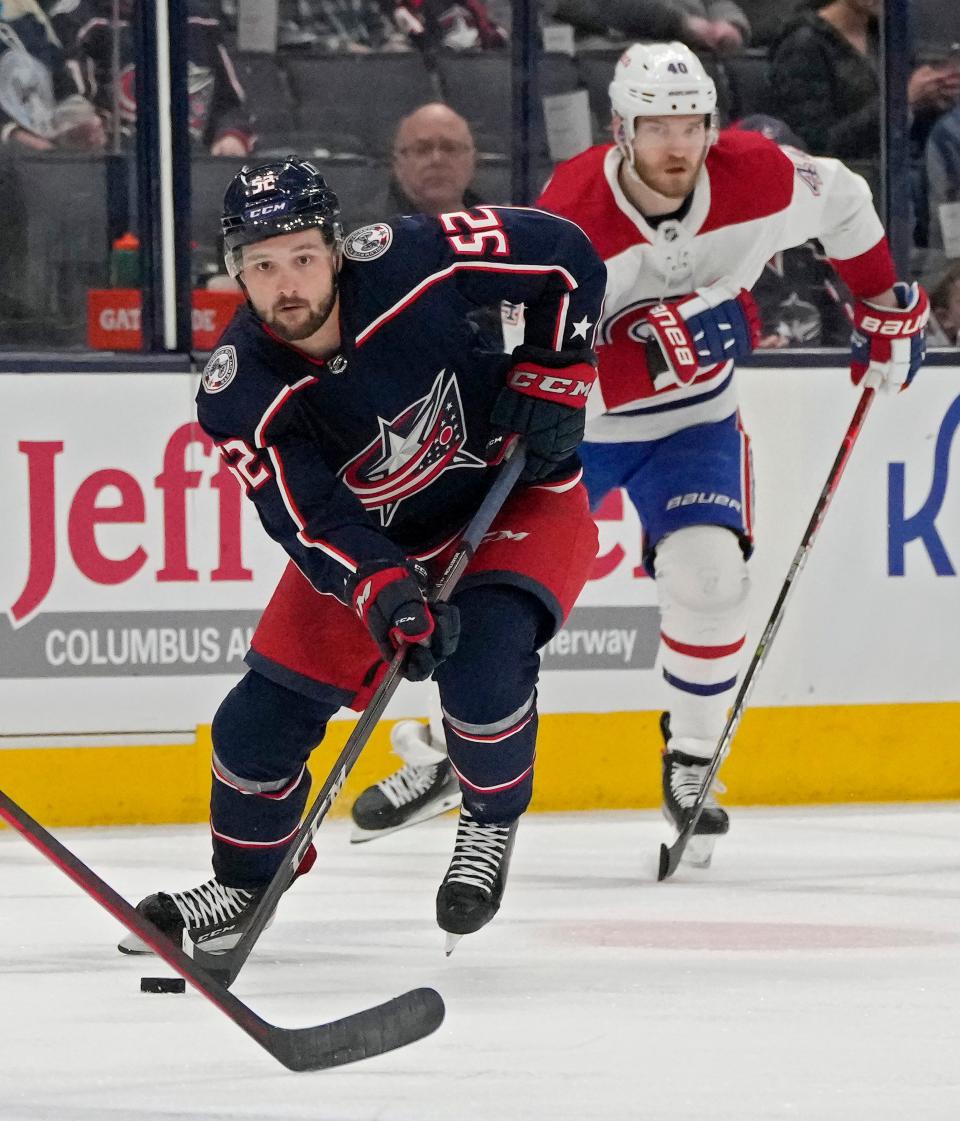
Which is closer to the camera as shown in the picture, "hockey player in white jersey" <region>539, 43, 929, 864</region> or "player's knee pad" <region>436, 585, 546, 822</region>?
"player's knee pad" <region>436, 585, 546, 822</region>

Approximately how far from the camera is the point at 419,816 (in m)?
3.18

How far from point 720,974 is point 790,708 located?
128 cm

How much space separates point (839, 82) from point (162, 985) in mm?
2377

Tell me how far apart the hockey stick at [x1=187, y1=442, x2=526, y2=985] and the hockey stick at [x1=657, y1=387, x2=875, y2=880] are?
814 mm

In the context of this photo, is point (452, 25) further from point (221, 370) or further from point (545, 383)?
point (221, 370)

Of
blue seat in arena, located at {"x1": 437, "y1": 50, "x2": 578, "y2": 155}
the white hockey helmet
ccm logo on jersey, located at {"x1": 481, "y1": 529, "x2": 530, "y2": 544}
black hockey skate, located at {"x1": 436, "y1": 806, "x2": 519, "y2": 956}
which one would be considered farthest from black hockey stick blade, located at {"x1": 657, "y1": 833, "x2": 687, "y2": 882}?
blue seat in arena, located at {"x1": 437, "y1": 50, "x2": 578, "y2": 155}

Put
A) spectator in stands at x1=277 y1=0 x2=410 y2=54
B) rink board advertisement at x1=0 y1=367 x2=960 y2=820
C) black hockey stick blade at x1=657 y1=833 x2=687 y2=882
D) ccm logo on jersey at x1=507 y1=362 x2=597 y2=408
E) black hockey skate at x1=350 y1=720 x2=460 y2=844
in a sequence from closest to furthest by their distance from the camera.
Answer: ccm logo on jersey at x1=507 y1=362 x2=597 y2=408
black hockey stick blade at x1=657 y1=833 x2=687 y2=882
black hockey skate at x1=350 y1=720 x2=460 y2=844
rink board advertisement at x1=0 y1=367 x2=960 y2=820
spectator in stands at x1=277 y1=0 x2=410 y2=54

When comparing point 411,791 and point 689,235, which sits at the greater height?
point 689,235

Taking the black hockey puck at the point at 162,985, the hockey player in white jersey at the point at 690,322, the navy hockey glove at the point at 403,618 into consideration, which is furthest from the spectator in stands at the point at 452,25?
the black hockey puck at the point at 162,985

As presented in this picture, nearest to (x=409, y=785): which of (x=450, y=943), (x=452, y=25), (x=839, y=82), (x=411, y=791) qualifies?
(x=411, y=791)

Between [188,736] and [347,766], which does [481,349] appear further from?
[188,736]

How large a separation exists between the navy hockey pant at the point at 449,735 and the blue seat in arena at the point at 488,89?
5.05 feet

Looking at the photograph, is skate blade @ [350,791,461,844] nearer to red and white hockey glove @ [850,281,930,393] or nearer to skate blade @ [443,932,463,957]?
skate blade @ [443,932,463,957]

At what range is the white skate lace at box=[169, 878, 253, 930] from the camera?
8.11 feet
